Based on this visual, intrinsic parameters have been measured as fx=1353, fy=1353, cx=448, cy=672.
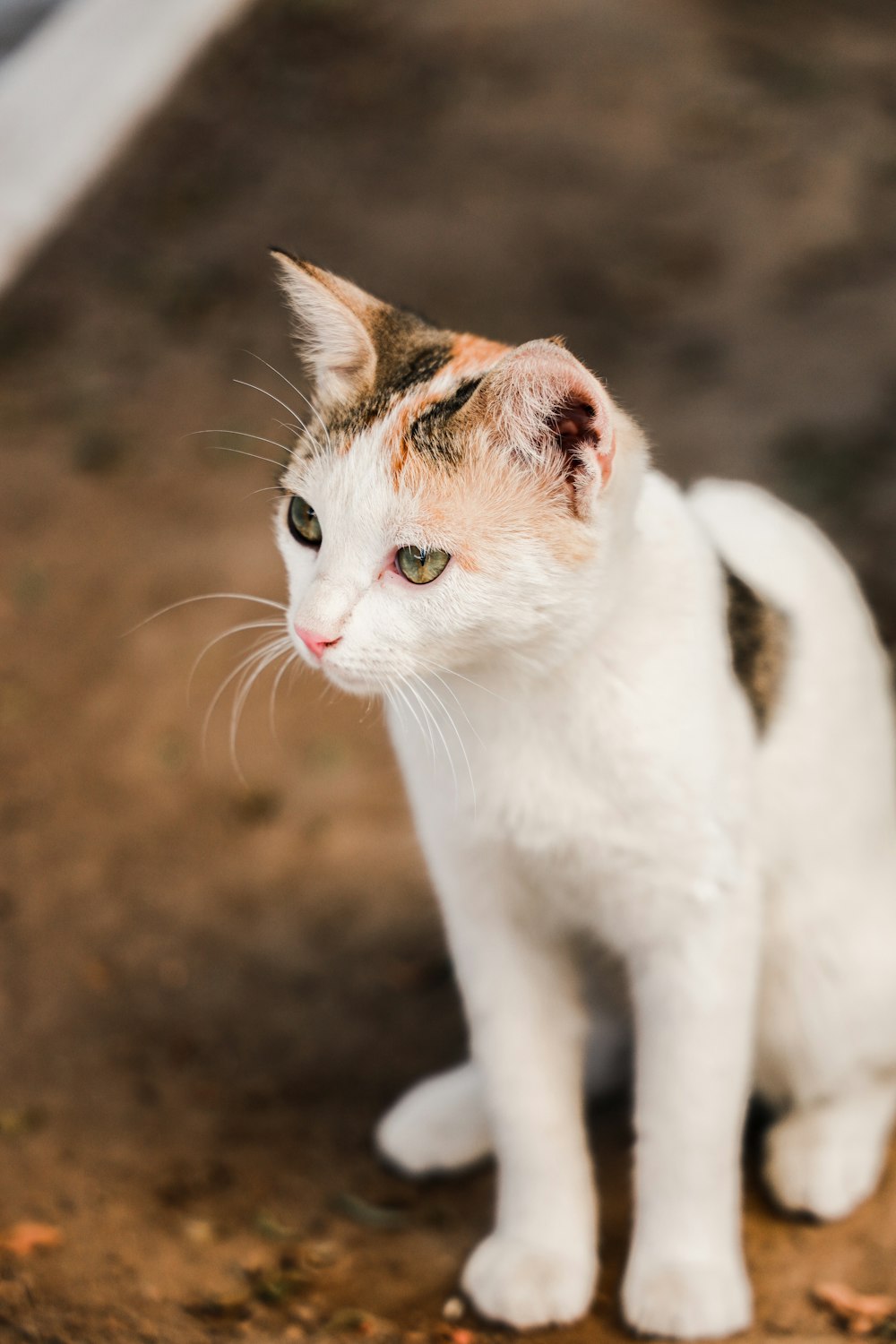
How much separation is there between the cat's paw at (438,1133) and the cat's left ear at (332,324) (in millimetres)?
1238

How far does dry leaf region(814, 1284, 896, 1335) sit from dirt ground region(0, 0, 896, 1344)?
0.03 metres

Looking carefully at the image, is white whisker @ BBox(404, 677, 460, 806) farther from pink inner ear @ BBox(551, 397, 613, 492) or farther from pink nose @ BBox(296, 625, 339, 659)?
pink inner ear @ BBox(551, 397, 613, 492)

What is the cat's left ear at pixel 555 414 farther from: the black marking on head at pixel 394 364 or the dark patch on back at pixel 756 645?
the dark patch on back at pixel 756 645

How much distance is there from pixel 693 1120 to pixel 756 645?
2.19ft

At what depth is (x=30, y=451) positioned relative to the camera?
424 cm

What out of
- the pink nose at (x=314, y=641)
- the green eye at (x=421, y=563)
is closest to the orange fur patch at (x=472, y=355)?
the green eye at (x=421, y=563)

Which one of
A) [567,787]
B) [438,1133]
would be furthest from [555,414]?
[438,1133]

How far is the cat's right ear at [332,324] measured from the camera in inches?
67.1

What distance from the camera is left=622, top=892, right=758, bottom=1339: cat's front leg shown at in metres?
1.83

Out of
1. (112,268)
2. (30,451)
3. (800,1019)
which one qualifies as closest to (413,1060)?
(800,1019)

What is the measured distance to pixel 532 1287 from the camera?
Answer: 1963 millimetres

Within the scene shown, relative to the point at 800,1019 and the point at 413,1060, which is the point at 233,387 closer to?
the point at 413,1060

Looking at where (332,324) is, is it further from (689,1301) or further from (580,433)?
(689,1301)

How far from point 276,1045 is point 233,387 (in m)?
2.43
